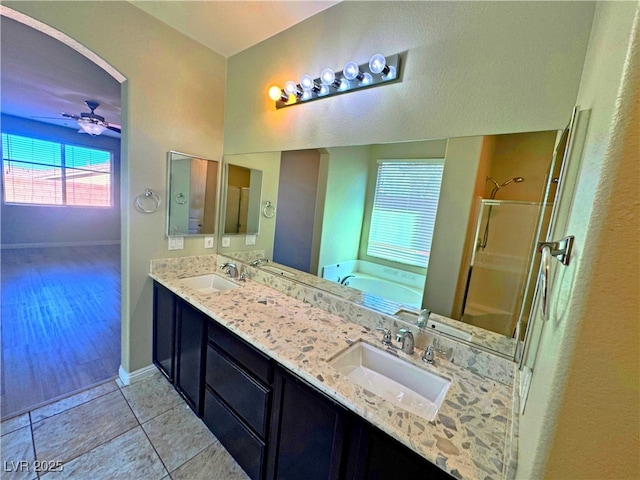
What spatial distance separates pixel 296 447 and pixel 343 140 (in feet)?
5.24

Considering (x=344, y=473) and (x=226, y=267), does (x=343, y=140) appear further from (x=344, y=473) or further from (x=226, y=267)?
(x=344, y=473)

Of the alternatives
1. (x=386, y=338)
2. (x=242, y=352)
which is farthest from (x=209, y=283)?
(x=386, y=338)

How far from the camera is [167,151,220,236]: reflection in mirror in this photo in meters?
2.11

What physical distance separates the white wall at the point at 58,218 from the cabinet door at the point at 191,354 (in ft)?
21.8

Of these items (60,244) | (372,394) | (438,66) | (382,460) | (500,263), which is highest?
(438,66)

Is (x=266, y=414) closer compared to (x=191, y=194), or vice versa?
(x=266, y=414)

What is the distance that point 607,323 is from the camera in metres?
0.39

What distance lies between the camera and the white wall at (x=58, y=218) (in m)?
5.43

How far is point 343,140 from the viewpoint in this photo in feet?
5.23

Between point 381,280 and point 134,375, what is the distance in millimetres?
2114

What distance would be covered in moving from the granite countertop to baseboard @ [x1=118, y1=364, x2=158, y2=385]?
938mm

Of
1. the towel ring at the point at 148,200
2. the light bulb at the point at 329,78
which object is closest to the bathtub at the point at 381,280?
→ the light bulb at the point at 329,78

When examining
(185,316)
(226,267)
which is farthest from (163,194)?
(185,316)

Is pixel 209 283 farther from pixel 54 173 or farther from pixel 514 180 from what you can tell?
pixel 54 173
